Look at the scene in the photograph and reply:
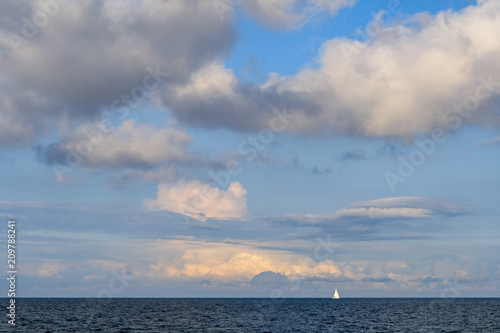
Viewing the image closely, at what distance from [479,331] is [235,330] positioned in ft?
165

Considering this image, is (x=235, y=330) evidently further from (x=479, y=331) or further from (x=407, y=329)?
(x=479, y=331)

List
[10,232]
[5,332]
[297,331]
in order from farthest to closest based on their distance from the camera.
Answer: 1. [297,331]
2. [5,332]
3. [10,232]

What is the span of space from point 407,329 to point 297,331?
23.7 meters

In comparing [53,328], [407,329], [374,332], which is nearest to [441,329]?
[407,329]

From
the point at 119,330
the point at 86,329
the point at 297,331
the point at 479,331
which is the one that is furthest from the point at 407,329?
the point at 86,329

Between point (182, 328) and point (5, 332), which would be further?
point (182, 328)

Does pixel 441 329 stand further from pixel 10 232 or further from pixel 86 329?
pixel 10 232

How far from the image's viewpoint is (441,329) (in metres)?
107

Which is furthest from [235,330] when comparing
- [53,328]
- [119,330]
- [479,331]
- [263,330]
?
[479,331]

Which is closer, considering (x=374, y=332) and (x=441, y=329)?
(x=374, y=332)

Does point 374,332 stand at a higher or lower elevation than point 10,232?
lower

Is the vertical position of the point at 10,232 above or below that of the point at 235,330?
above

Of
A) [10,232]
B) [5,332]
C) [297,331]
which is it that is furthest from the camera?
[297,331]

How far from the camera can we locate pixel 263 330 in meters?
102
